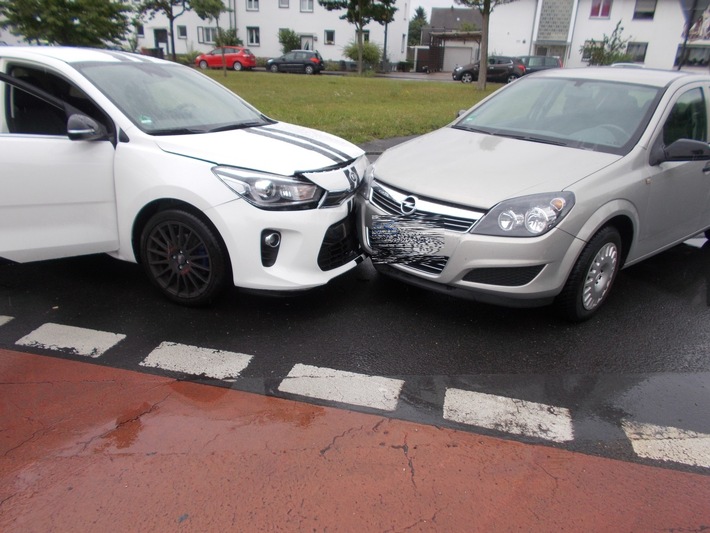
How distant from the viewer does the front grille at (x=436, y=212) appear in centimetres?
349

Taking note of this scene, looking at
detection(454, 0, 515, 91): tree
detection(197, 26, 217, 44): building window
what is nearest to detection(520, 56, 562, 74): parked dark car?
detection(454, 0, 515, 91): tree

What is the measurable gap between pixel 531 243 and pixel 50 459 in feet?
9.24

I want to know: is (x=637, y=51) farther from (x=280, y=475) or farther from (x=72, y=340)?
(x=280, y=475)

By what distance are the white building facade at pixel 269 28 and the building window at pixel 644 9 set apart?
1875 centimetres

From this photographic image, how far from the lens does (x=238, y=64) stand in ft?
122

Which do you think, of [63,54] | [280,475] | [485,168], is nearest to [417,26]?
[63,54]

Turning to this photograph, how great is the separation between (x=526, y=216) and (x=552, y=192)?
0.78 ft

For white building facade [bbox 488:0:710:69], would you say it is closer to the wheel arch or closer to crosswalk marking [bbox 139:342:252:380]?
the wheel arch

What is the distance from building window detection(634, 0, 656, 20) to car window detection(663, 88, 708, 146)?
150 feet

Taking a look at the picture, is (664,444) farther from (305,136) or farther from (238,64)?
(238,64)

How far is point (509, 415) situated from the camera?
299 centimetres

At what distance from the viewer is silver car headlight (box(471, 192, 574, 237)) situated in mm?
3412

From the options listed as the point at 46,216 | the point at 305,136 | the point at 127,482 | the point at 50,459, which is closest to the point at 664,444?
the point at 127,482

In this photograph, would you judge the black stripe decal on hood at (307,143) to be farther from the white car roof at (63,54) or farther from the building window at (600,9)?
the building window at (600,9)
